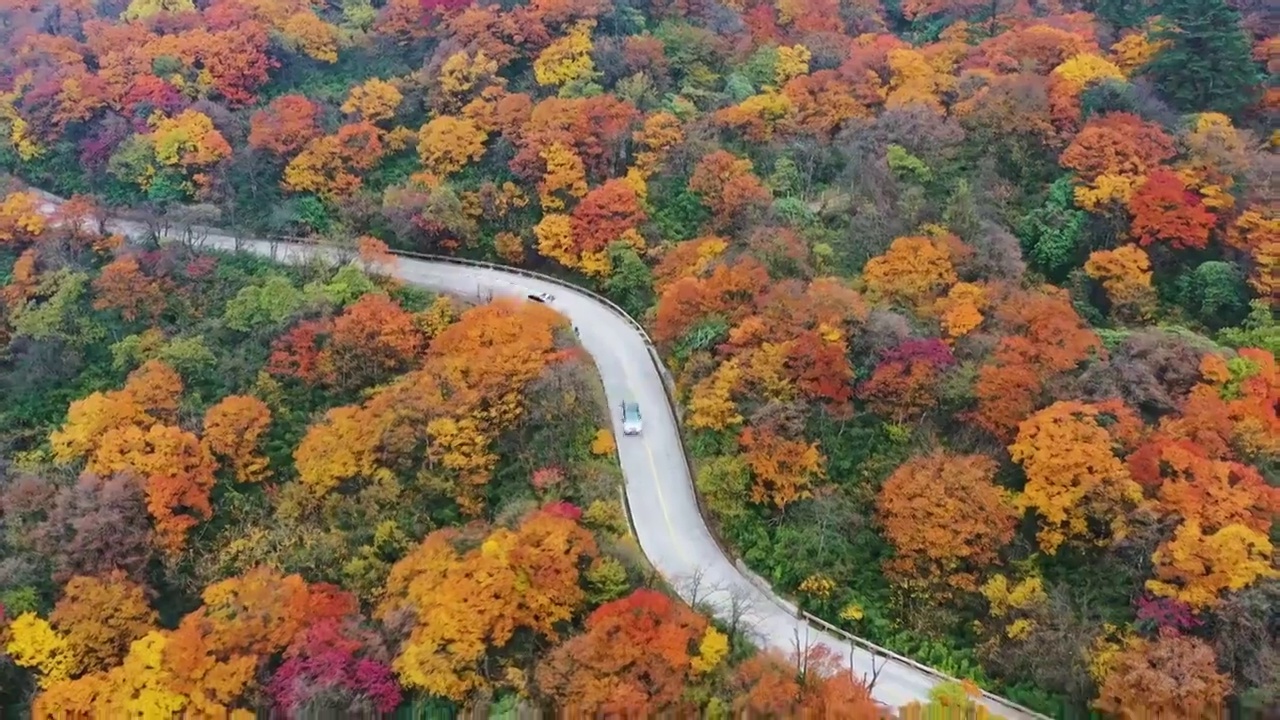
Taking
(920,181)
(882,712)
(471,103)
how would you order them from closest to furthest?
(882,712), (920,181), (471,103)

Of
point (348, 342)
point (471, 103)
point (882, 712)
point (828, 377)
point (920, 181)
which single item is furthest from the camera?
point (471, 103)

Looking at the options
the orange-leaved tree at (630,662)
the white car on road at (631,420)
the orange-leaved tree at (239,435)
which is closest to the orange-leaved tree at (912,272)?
the white car on road at (631,420)

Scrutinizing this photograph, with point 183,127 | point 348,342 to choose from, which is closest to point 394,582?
point 348,342

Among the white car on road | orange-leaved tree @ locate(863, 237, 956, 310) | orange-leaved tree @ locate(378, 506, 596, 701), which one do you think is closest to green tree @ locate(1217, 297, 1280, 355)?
orange-leaved tree @ locate(863, 237, 956, 310)

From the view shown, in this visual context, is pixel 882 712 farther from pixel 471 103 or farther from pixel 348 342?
pixel 471 103

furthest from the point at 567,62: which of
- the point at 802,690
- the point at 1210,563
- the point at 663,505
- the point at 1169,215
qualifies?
the point at 1210,563

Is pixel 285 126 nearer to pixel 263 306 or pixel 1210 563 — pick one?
pixel 263 306

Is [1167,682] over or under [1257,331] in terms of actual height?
under

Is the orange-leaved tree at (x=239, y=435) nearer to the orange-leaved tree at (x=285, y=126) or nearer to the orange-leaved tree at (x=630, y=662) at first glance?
the orange-leaved tree at (x=630, y=662)
